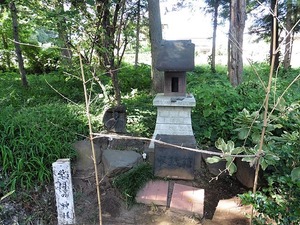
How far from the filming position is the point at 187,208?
237 centimetres

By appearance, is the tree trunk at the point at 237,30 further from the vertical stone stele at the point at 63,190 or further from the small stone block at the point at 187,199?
the vertical stone stele at the point at 63,190

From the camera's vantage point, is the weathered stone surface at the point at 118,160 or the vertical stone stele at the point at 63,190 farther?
the weathered stone surface at the point at 118,160

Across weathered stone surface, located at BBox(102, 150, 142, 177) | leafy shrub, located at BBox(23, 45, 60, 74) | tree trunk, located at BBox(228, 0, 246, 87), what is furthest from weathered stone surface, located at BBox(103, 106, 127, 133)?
leafy shrub, located at BBox(23, 45, 60, 74)

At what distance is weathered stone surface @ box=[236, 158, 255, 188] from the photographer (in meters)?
2.60

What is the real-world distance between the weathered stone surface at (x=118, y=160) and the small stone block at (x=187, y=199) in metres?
0.59

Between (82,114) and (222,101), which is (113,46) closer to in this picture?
(82,114)

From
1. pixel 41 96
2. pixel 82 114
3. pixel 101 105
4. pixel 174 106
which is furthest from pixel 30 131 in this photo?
pixel 41 96

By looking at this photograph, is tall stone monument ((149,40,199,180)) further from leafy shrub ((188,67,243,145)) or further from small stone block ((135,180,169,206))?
leafy shrub ((188,67,243,145))

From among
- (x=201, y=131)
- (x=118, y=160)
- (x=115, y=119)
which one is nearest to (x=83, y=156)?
(x=118, y=160)

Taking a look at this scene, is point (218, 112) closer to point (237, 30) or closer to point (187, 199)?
point (187, 199)

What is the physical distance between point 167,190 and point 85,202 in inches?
34.6

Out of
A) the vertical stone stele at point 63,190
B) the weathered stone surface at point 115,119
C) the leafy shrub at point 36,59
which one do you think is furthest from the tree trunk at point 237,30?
the leafy shrub at point 36,59

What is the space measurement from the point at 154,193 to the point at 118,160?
613mm

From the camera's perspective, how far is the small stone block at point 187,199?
2365mm
